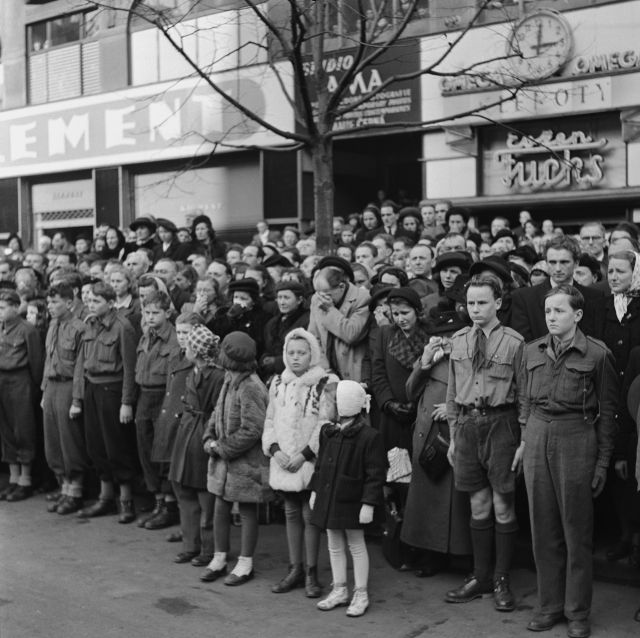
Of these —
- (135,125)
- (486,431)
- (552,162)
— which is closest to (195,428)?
(486,431)

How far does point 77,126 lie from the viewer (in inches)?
960

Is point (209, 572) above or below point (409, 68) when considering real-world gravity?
below

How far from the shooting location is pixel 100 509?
29.9 ft

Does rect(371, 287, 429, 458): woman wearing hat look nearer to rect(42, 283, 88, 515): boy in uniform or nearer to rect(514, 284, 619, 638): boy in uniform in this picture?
rect(514, 284, 619, 638): boy in uniform

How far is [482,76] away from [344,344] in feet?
9.84

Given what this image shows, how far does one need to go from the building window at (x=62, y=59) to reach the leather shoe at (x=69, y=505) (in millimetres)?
16292

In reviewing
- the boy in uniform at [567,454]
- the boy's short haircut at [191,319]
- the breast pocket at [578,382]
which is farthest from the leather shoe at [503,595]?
the boy's short haircut at [191,319]

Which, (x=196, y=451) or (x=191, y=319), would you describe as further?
(x=191, y=319)

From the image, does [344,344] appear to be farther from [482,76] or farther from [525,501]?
[482,76]

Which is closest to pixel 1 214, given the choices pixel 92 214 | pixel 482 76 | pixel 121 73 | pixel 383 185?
pixel 92 214

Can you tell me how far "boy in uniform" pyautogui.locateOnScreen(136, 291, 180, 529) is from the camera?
852 centimetres

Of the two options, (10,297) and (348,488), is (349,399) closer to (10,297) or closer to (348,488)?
(348,488)

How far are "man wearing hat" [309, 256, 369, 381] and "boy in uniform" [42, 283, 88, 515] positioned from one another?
8.44ft

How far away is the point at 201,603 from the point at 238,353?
173cm
